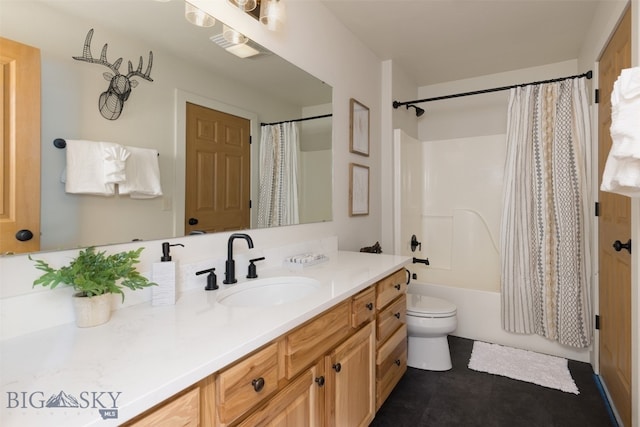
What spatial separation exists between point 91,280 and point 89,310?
0.08 m

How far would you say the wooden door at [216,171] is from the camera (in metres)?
1.31

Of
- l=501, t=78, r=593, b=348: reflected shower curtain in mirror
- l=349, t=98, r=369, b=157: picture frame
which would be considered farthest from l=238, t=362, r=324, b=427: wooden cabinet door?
l=501, t=78, r=593, b=348: reflected shower curtain in mirror

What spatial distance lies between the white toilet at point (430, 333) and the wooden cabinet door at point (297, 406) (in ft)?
4.06

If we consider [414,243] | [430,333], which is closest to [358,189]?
[414,243]

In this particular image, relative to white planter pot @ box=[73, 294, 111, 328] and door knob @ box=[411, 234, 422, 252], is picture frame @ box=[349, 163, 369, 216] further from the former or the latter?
white planter pot @ box=[73, 294, 111, 328]

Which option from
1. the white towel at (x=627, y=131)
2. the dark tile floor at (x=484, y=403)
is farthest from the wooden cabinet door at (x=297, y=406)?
the white towel at (x=627, y=131)

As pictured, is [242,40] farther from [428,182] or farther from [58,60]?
[428,182]

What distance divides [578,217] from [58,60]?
9.70 feet

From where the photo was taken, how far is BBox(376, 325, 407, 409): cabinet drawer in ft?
5.40

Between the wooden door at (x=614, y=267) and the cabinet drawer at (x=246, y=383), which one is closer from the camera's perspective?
the cabinet drawer at (x=246, y=383)

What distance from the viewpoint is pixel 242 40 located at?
1548mm

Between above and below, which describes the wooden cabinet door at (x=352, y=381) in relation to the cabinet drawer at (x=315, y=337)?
below

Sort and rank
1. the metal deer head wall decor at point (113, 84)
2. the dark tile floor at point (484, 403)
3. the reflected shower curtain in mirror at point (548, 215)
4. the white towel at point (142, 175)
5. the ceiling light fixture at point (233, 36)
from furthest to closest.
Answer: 1. the reflected shower curtain in mirror at point (548, 215)
2. the dark tile floor at point (484, 403)
3. the ceiling light fixture at point (233, 36)
4. the white towel at point (142, 175)
5. the metal deer head wall decor at point (113, 84)

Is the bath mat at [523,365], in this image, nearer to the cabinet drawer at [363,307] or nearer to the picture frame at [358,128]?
the cabinet drawer at [363,307]
